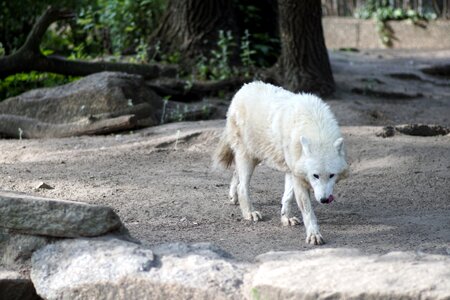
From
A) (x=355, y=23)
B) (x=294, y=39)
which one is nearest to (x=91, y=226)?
(x=294, y=39)

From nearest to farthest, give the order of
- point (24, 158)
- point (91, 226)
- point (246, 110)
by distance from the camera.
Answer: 1. point (91, 226)
2. point (246, 110)
3. point (24, 158)

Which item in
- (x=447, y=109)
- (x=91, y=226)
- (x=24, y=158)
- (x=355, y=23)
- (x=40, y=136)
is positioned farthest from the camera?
(x=355, y=23)

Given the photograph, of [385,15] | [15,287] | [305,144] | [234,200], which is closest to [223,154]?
[234,200]

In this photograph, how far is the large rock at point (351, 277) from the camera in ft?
12.8

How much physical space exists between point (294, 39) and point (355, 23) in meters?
8.45

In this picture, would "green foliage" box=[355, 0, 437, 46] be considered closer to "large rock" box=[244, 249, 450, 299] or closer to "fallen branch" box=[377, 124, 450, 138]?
"fallen branch" box=[377, 124, 450, 138]

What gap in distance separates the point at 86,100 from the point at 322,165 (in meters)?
5.00

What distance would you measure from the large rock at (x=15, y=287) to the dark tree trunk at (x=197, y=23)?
764 cm

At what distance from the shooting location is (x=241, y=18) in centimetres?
1314

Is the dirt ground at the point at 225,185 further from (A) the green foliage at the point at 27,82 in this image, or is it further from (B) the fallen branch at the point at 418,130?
(A) the green foliage at the point at 27,82

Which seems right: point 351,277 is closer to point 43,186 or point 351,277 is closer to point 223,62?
point 43,186

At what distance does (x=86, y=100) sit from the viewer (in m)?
9.84

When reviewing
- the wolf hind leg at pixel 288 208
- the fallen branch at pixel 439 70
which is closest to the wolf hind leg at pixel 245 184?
the wolf hind leg at pixel 288 208

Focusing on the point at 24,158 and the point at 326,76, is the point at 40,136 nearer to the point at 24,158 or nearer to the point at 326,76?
the point at 24,158
